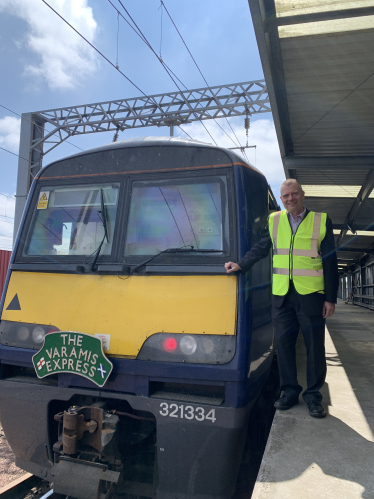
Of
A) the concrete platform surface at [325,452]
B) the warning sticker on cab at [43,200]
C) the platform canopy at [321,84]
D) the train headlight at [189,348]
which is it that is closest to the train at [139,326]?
the train headlight at [189,348]

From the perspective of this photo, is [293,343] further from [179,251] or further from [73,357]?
[73,357]

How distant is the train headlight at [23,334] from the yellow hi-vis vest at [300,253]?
5.78 feet

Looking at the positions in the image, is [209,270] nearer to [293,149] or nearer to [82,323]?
[82,323]

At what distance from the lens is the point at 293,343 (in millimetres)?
3232

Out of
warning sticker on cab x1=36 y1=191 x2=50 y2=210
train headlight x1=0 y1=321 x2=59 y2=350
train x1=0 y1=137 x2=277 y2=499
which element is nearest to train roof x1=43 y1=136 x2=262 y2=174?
train x1=0 y1=137 x2=277 y2=499

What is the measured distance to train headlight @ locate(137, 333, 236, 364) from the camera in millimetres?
2529

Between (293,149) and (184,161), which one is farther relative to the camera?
(293,149)

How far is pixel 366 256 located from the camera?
75.8ft

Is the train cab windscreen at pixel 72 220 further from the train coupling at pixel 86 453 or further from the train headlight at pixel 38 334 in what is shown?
the train coupling at pixel 86 453

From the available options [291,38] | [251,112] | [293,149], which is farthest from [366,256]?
[291,38]

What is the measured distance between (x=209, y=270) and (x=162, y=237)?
0.49 meters

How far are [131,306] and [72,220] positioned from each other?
1007 mm

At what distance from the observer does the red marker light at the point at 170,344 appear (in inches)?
103

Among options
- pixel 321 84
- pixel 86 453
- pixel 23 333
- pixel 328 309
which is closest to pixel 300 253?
pixel 328 309
